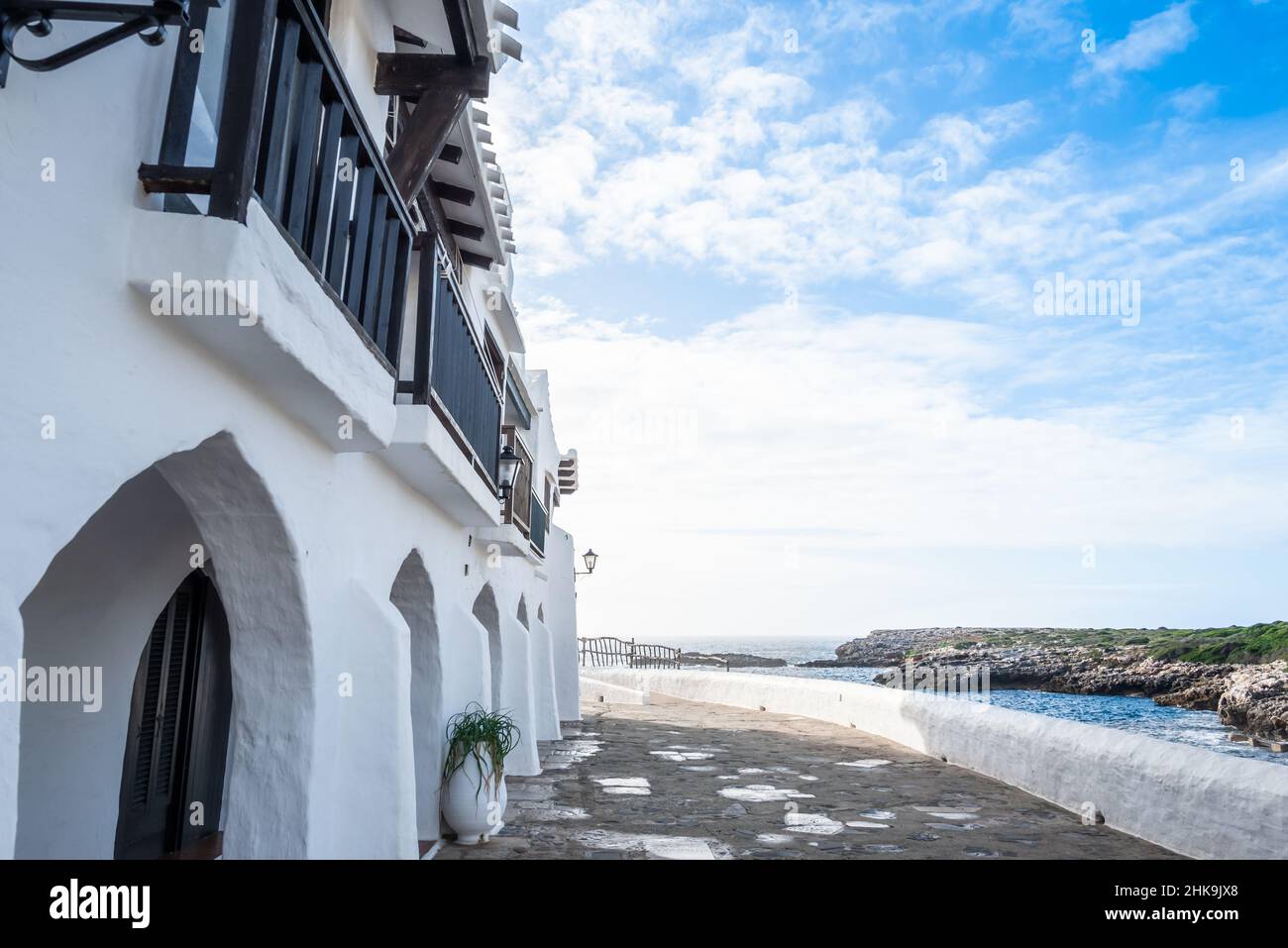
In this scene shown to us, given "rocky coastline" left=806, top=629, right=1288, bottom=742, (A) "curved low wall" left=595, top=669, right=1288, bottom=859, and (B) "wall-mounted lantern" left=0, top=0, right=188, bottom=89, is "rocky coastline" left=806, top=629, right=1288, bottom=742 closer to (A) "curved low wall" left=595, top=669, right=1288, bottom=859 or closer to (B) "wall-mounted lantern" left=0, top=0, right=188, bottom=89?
(A) "curved low wall" left=595, top=669, right=1288, bottom=859

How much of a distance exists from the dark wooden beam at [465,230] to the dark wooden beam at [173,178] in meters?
6.09

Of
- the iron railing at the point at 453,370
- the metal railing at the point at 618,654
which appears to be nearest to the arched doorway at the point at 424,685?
the iron railing at the point at 453,370

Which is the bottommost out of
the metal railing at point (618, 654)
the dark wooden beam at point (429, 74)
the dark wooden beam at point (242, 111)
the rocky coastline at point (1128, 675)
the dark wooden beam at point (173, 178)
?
the rocky coastline at point (1128, 675)

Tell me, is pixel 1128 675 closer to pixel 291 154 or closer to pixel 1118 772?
pixel 1118 772

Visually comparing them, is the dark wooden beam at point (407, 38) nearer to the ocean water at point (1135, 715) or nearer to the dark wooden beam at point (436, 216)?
the dark wooden beam at point (436, 216)

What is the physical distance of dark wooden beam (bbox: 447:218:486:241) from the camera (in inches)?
340

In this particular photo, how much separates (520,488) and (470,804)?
5283 mm

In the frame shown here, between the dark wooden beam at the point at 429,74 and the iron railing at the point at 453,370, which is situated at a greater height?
the dark wooden beam at the point at 429,74

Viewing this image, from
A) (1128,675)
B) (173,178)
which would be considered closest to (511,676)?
(173,178)

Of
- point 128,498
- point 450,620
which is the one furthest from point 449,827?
point 128,498

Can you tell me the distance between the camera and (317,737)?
4406 millimetres

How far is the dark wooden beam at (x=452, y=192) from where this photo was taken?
8.02m
